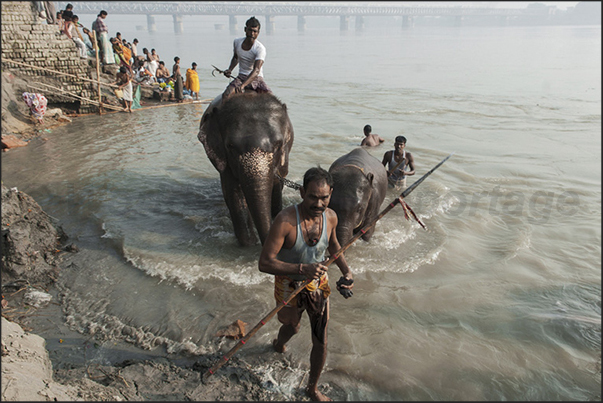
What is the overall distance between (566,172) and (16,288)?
11.4 metres

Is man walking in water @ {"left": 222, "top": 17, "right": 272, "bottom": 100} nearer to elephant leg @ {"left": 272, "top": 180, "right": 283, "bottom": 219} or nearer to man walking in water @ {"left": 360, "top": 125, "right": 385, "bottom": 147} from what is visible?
elephant leg @ {"left": 272, "top": 180, "right": 283, "bottom": 219}

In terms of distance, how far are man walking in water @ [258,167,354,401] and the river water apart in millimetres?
740

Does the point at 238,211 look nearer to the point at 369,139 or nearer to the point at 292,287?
the point at 292,287

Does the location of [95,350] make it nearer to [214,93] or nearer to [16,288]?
[16,288]

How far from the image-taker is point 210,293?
5336mm

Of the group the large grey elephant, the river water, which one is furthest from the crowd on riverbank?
the large grey elephant

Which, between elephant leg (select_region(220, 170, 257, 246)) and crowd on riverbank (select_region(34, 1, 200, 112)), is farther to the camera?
crowd on riverbank (select_region(34, 1, 200, 112))

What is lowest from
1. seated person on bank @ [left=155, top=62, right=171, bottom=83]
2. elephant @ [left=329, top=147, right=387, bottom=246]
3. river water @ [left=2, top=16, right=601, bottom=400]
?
river water @ [left=2, top=16, right=601, bottom=400]

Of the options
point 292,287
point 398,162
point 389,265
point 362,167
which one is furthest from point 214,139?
point 398,162

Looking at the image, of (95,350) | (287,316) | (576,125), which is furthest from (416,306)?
(576,125)

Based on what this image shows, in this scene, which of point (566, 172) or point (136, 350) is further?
point (566, 172)

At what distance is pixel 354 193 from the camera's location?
562 centimetres

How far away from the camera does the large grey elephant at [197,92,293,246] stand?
17.7 feet

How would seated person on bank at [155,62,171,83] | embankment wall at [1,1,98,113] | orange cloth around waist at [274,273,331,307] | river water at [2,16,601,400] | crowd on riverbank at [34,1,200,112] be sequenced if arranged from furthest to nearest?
1. seated person on bank at [155,62,171,83]
2. crowd on riverbank at [34,1,200,112]
3. embankment wall at [1,1,98,113]
4. river water at [2,16,601,400]
5. orange cloth around waist at [274,273,331,307]
